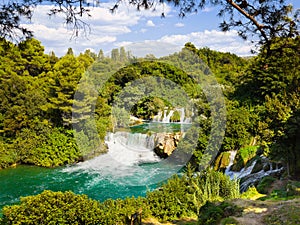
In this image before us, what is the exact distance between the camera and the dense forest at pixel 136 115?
5559 mm

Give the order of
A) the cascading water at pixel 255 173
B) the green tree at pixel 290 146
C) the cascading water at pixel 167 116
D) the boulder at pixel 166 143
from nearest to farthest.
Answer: the green tree at pixel 290 146, the cascading water at pixel 255 173, the boulder at pixel 166 143, the cascading water at pixel 167 116

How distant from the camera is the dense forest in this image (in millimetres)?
5559

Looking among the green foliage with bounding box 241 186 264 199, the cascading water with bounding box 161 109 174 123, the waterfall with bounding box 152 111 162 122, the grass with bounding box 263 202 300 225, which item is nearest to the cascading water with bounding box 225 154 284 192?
the green foliage with bounding box 241 186 264 199

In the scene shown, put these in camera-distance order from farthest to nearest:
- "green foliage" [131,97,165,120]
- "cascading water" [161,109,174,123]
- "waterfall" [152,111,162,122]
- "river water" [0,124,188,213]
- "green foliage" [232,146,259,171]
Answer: "green foliage" [131,97,165,120]
"waterfall" [152,111,162,122]
"cascading water" [161,109,174,123]
"green foliage" [232,146,259,171]
"river water" [0,124,188,213]

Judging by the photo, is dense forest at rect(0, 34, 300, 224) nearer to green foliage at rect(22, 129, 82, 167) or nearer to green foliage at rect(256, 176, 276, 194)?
green foliage at rect(22, 129, 82, 167)

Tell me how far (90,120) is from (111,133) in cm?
138

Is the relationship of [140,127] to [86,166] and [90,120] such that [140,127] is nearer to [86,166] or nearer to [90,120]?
[90,120]

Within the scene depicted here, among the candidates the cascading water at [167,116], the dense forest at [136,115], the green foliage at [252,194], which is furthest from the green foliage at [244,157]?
the cascading water at [167,116]

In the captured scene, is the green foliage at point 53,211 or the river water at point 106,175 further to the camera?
the river water at point 106,175

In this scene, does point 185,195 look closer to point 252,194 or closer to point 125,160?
point 252,194

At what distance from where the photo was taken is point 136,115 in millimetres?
17594

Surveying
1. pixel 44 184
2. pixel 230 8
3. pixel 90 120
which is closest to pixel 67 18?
pixel 230 8

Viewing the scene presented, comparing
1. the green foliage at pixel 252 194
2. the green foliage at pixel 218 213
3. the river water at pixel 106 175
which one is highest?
the green foliage at pixel 218 213

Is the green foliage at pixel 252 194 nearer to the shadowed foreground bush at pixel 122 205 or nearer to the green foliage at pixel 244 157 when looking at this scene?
the shadowed foreground bush at pixel 122 205
